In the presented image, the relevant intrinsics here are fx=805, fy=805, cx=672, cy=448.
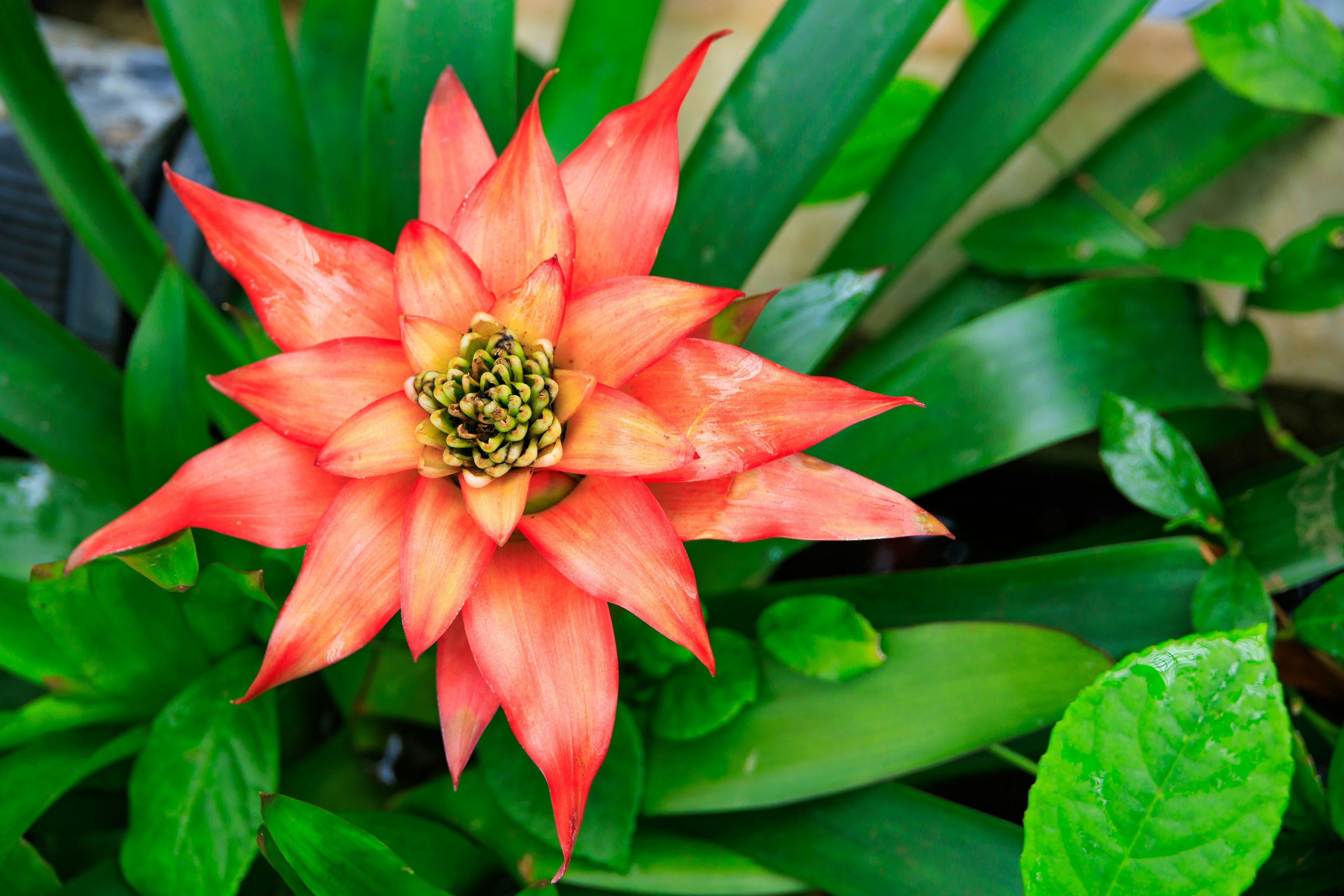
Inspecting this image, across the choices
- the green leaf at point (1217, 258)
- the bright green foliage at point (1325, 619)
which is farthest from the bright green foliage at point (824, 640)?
the green leaf at point (1217, 258)

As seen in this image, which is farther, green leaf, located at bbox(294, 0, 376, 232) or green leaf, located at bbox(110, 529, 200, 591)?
green leaf, located at bbox(294, 0, 376, 232)

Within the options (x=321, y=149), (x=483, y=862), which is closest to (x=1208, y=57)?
(x=321, y=149)

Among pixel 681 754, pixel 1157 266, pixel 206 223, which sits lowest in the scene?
pixel 681 754

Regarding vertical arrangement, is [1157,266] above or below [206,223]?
above

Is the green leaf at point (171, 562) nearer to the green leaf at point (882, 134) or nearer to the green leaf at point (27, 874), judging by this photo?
the green leaf at point (27, 874)

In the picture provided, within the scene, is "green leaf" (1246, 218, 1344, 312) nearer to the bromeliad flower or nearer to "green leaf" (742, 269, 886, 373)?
"green leaf" (742, 269, 886, 373)

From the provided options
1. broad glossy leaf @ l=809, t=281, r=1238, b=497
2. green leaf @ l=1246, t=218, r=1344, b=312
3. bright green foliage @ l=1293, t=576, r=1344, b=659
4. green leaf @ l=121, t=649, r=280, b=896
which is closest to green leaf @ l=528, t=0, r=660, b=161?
broad glossy leaf @ l=809, t=281, r=1238, b=497

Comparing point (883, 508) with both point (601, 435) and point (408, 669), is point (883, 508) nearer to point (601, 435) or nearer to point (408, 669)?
point (601, 435)
